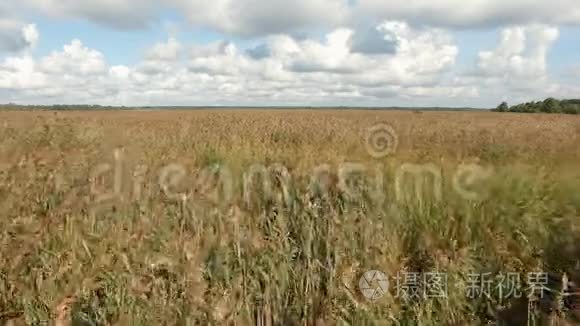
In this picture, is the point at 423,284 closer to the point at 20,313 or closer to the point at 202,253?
the point at 202,253

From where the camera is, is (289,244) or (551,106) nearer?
(289,244)

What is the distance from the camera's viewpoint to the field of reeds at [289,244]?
Result: 2768 mm

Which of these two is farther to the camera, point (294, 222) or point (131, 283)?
point (294, 222)

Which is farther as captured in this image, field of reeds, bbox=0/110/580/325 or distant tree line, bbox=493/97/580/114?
distant tree line, bbox=493/97/580/114

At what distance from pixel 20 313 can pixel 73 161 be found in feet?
5.95

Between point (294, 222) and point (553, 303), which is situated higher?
point (294, 222)

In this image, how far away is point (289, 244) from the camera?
3.15 meters

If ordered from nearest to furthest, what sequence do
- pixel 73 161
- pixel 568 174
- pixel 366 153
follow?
1. pixel 568 174
2. pixel 73 161
3. pixel 366 153

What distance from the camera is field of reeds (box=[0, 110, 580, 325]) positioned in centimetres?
277

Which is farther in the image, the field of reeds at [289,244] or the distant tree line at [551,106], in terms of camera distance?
the distant tree line at [551,106]

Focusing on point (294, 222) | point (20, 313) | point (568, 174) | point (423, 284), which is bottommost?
point (20, 313)

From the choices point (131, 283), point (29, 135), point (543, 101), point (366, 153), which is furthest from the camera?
point (543, 101)

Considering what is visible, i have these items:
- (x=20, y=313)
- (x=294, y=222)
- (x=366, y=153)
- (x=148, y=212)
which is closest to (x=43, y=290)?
(x=20, y=313)

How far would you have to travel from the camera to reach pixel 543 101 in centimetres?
5622
